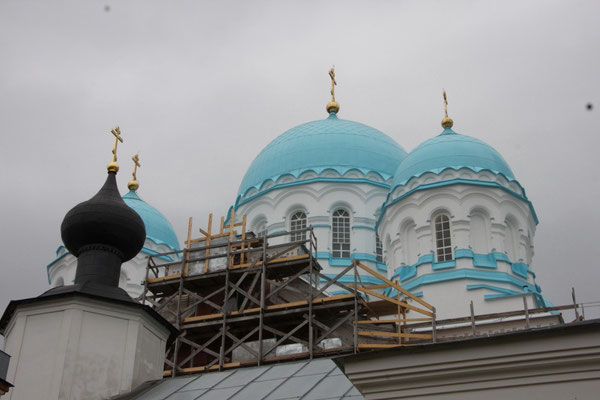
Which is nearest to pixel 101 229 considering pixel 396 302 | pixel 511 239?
pixel 396 302

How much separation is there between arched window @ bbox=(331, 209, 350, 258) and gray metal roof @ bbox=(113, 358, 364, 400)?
39.8ft

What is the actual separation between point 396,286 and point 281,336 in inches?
90.1

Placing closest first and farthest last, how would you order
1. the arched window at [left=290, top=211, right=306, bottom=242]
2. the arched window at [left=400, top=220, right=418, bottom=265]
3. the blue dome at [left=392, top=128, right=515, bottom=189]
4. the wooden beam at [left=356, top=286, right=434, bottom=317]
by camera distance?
1. the wooden beam at [left=356, top=286, right=434, bottom=317]
2. the arched window at [left=400, top=220, right=418, bottom=265]
3. the blue dome at [left=392, top=128, right=515, bottom=189]
4. the arched window at [left=290, top=211, right=306, bottom=242]

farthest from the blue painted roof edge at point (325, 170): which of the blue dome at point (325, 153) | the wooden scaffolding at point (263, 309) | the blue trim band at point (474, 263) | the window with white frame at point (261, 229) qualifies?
the blue trim band at point (474, 263)

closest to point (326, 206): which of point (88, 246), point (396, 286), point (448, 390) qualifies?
point (396, 286)

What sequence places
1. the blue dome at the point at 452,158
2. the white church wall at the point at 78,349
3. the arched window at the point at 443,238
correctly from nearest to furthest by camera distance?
the white church wall at the point at 78,349
the arched window at the point at 443,238
the blue dome at the point at 452,158

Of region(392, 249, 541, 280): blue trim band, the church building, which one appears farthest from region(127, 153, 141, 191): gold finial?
region(392, 249, 541, 280): blue trim band

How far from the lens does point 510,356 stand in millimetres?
6402

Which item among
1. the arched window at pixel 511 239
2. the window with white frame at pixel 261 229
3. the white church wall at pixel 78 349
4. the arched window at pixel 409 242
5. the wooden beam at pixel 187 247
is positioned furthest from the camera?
the window with white frame at pixel 261 229

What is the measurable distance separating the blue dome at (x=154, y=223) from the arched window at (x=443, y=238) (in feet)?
27.5

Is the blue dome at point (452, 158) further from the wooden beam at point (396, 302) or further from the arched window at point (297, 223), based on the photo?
the wooden beam at point (396, 302)

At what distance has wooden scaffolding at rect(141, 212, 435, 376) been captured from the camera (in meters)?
15.4

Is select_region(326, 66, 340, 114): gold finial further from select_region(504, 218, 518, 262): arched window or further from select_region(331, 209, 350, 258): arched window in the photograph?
select_region(504, 218, 518, 262): arched window

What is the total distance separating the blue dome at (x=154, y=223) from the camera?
23.8 m
